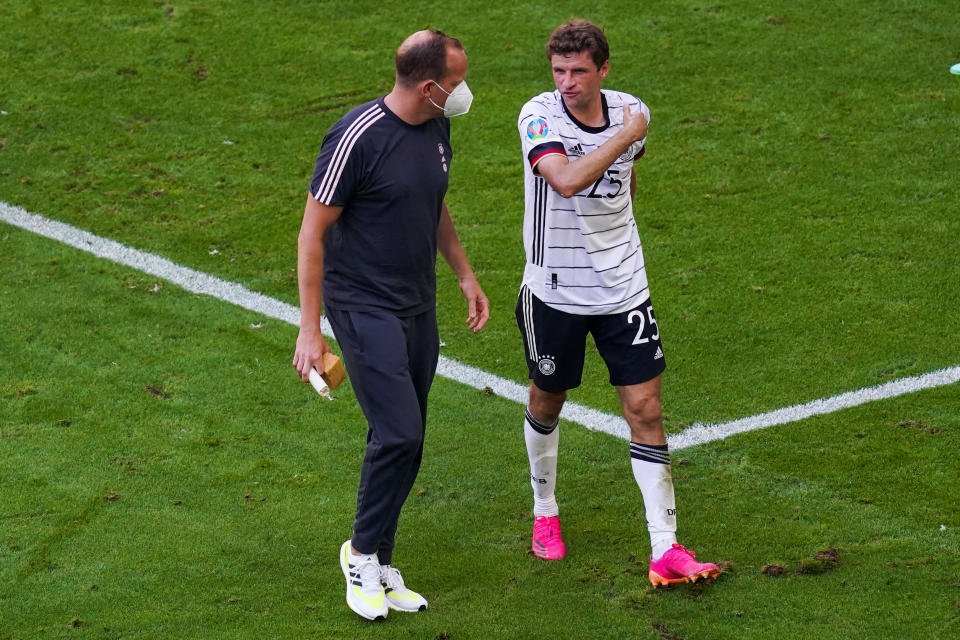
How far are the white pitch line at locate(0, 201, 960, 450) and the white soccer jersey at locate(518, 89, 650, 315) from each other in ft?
4.65

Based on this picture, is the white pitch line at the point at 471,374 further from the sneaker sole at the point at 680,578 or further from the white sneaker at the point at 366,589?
the white sneaker at the point at 366,589

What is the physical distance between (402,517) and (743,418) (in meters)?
1.80

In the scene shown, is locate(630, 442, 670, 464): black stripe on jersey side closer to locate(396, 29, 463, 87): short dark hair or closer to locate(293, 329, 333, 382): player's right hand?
locate(293, 329, 333, 382): player's right hand

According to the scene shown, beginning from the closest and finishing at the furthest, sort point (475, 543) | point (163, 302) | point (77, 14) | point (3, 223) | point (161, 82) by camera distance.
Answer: point (475, 543), point (163, 302), point (3, 223), point (161, 82), point (77, 14)

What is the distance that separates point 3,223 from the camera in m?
8.07

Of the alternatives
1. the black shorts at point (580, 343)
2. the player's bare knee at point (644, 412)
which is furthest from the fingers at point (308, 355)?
the player's bare knee at point (644, 412)

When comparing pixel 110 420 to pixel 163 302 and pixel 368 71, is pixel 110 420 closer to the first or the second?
pixel 163 302

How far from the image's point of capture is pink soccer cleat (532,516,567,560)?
16.0 ft

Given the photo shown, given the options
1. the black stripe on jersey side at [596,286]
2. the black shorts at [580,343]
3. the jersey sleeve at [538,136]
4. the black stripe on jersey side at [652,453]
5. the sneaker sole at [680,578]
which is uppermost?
the jersey sleeve at [538,136]

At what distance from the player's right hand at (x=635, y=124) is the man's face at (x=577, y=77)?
0.16m

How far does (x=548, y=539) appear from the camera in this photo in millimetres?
4902

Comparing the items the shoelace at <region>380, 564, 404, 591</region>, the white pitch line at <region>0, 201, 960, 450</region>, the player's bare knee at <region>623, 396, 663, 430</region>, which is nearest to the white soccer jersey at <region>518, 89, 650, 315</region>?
the player's bare knee at <region>623, 396, 663, 430</region>

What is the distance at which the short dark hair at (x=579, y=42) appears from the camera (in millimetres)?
4414

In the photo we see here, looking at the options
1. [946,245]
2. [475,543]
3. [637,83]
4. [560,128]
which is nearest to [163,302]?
[475,543]
